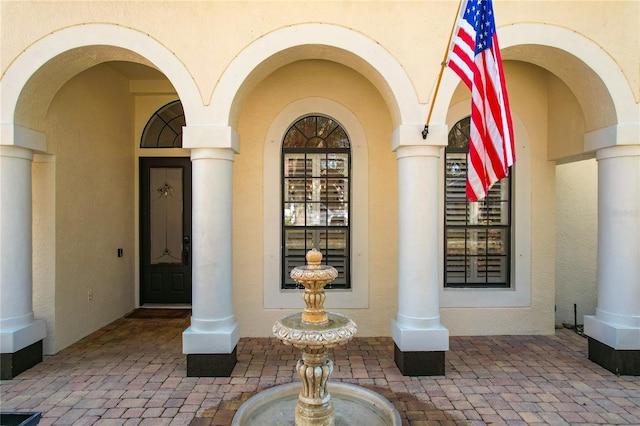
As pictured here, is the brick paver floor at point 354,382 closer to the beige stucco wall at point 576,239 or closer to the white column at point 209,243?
the white column at point 209,243

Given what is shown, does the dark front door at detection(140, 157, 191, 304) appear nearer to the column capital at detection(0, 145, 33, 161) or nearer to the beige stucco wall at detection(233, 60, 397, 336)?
the beige stucco wall at detection(233, 60, 397, 336)

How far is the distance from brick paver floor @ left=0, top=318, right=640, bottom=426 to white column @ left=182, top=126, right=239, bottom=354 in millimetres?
500

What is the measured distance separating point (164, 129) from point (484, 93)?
6.18 metres

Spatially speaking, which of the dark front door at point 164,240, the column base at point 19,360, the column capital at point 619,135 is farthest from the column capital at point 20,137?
the column capital at point 619,135

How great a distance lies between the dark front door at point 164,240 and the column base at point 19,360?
2702 millimetres

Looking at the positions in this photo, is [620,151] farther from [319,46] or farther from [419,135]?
[319,46]

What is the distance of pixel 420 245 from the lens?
520 cm

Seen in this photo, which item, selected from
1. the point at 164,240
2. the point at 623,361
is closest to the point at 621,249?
the point at 623,361

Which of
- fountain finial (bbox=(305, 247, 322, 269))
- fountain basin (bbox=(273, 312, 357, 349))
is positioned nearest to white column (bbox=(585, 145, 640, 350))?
fountain basin (bbox=(273, 312, 357, 349))

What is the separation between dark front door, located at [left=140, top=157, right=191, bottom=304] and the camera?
823 centimetres

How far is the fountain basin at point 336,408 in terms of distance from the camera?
157 inches

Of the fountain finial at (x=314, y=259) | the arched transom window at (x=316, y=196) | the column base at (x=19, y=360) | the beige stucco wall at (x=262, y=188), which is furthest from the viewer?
the arched transom window at (x=316, y=196)

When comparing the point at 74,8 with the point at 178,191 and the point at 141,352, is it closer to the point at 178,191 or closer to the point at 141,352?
the point at 178,191

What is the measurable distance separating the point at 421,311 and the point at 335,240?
2.11m
